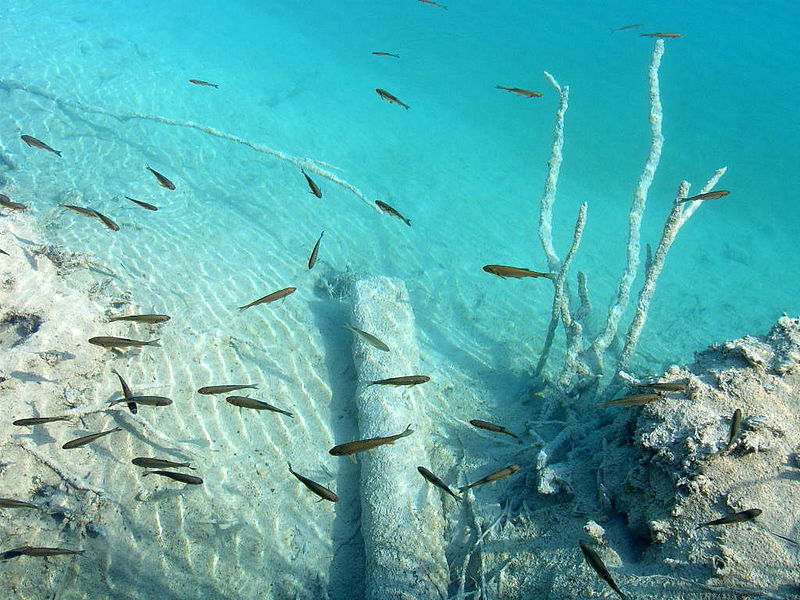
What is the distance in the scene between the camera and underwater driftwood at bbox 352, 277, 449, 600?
329 cm

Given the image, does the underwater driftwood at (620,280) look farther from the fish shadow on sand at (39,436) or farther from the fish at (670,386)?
the fish shadow on sand at (39,436)

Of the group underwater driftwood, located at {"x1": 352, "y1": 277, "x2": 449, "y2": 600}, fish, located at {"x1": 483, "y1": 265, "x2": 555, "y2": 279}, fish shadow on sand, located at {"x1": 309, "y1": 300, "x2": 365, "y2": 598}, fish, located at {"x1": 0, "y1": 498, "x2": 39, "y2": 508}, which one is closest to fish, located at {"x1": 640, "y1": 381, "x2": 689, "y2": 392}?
fish, located at {"x1": 483, "y1": 265, "x2": 555, "y2": 279}

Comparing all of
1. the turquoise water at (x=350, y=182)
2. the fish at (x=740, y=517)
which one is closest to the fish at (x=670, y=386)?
the fish at (x=740, y=517)

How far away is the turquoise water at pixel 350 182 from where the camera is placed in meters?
5.83

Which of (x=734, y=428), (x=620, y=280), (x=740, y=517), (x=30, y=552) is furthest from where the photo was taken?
(x=620, y=280)

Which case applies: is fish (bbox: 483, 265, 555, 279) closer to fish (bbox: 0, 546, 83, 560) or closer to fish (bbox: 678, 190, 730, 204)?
fish (bbox: 678, 190, 730, 204)

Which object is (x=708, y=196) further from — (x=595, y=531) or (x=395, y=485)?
(x=395, y=485)

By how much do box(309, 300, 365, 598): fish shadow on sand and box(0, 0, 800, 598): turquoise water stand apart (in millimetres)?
33

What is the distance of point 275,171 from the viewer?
46.0ft

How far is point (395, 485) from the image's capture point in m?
3.86

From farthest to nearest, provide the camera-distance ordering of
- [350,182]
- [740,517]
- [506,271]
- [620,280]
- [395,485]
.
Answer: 1. [350,182]
2. [620,280]
3. [395,485]
4. [506,271]
5. [740,517]

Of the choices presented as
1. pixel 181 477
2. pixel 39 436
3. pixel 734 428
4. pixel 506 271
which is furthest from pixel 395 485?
pixel 39 436

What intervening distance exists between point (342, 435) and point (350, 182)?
12.7m

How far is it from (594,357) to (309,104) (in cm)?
2389
